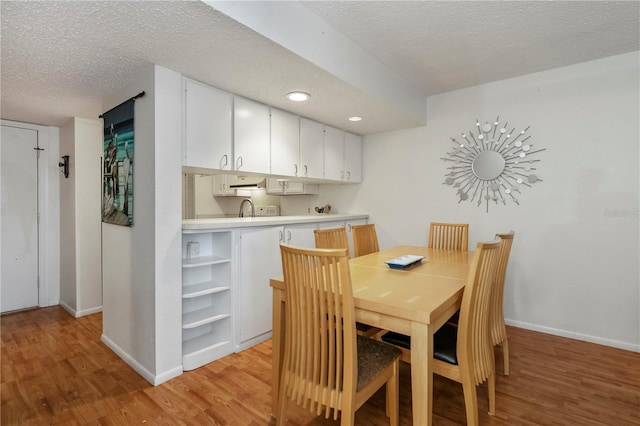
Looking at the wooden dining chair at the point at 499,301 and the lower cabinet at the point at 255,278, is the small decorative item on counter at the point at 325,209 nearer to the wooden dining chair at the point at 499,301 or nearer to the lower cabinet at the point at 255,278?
the lower cabinet at the point at 255,278

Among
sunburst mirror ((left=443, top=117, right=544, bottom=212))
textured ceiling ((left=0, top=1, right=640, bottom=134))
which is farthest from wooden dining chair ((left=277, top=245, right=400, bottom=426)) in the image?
sunburst mirror ((left=443, top=117, right=544, bottom=212))

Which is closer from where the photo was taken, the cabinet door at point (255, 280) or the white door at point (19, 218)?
the cabinet door at point (255, 280)

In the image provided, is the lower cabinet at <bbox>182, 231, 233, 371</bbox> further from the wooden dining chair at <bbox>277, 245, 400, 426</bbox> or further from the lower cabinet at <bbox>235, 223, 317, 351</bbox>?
the wooden dining chair at <bbox>277, 245, 400, 426</bbox>

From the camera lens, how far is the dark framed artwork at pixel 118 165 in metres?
2.28

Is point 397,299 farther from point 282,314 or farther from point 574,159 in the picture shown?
point 574,159

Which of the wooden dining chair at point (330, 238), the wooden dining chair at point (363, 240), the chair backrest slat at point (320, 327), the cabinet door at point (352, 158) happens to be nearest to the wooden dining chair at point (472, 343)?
the chair backrest slat at point (320, 327)

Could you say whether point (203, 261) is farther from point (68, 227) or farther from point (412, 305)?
point (68, 227)

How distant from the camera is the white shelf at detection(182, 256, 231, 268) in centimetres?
227

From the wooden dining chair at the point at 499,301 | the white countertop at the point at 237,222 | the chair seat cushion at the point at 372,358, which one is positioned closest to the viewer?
the chair seat cushion at the point at 372,358

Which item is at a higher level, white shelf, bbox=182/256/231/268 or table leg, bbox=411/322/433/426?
white shelf, bbox=182/256/231/268

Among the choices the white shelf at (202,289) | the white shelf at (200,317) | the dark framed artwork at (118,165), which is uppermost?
the dark framed artwork at (118,165)

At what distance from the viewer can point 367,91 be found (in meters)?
2.55

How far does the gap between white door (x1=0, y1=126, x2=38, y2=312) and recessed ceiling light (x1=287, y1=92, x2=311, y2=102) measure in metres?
3.02

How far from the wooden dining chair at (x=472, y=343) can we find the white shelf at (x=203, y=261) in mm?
1417
